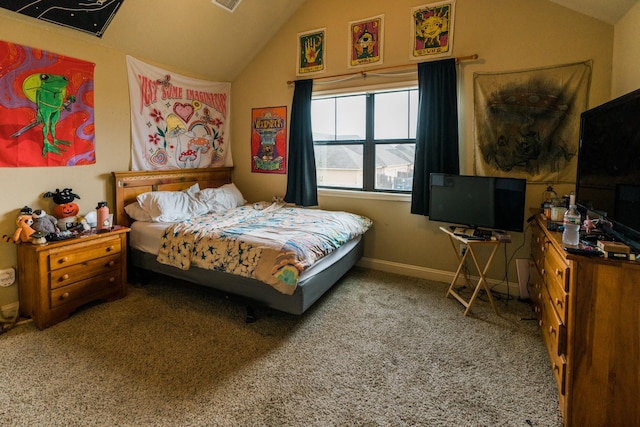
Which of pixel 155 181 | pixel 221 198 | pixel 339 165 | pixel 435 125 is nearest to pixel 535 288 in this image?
pixel 435 125

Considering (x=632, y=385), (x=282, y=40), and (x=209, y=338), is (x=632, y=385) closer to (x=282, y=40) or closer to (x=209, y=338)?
(x=209, y=338)

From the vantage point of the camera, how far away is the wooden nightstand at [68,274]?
2410 millimetres

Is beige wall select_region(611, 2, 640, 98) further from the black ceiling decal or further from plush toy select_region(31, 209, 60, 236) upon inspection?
plush toy select_region(31, 209, 60, 236)

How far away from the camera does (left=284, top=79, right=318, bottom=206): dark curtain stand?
3820 millimetres

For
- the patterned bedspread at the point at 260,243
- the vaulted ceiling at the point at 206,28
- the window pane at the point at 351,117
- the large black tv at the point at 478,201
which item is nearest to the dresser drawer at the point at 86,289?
the patterned bedspread at the point at 260,243

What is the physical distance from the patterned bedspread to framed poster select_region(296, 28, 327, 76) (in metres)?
1.74

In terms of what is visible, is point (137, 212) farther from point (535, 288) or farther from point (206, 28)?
point (535, 288)

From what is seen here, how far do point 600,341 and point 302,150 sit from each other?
3.08 m

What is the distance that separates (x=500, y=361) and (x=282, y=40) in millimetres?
3929

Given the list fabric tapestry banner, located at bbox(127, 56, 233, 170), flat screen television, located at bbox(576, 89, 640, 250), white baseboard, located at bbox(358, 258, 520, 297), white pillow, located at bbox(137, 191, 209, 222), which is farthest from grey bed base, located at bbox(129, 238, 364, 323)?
flat screen television, located at bbox(576, 89, 640, 250)

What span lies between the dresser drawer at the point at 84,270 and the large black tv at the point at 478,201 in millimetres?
2851

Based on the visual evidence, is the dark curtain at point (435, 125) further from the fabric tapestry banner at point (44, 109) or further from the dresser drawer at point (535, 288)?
the fabric tapestry banner at point (44, 109)

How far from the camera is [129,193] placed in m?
3.35

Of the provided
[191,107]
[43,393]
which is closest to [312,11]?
[191,107]
